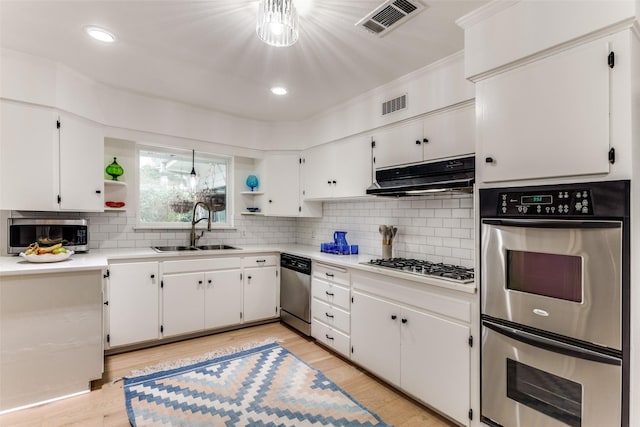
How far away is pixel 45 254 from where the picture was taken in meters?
2.41

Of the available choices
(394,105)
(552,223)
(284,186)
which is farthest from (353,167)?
(552,223)

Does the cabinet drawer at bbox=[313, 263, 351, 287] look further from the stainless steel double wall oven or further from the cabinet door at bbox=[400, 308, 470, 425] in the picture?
the stainless steel double wall oven

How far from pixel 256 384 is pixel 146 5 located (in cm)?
269

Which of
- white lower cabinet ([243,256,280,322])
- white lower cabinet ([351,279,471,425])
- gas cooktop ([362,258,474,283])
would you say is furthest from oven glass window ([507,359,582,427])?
white lower cabinet ([243,256,280,322])

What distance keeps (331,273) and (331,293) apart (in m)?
0.19

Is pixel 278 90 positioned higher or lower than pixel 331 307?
higher

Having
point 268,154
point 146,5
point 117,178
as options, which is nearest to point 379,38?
point 146,5

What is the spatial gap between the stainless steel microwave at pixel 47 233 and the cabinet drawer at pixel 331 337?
2378 mm

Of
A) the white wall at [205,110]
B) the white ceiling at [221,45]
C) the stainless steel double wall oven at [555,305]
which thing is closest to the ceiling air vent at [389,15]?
the white ceiling at [221,45]

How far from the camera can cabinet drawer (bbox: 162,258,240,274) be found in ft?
10.6

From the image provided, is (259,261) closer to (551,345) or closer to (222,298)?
(222,298)

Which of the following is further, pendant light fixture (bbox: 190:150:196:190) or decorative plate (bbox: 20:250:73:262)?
pendant light fixture (bbox: 190:150:196:190)

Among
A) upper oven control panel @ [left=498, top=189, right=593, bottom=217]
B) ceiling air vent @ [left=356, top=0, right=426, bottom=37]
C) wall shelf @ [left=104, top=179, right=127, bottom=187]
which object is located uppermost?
ceiling air vent @ [left=356, top=0, right=426, bottom=37]

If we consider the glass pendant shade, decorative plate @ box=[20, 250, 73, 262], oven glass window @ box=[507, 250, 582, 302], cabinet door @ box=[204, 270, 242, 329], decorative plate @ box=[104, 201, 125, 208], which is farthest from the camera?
cabinet door @ box=[204, 270, 242, 329]
